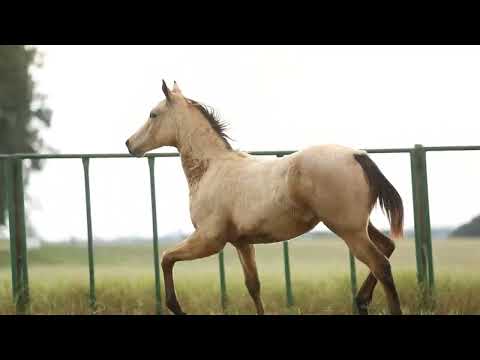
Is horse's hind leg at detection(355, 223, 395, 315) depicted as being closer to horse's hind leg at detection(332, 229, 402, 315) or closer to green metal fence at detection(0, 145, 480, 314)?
horse's hind leg at detection(332, 229, 402, 315)

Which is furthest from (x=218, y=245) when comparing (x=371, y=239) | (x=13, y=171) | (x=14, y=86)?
(x=14, y=86)

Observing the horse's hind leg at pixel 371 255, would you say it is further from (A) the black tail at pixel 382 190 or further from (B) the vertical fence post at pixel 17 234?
(B) the vertical fence post at pixel 17 234

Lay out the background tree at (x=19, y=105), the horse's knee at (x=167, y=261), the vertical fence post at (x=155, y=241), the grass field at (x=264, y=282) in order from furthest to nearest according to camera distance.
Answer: the background tree at (x=19, y=105), the vertical fence post at (x=155, y=241), the grass field at (x=264, y=282), the horse's knee at (x=167, y=261)

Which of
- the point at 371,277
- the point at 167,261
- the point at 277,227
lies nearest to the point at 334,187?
the point at 277,227

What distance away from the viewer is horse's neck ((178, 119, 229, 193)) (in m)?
5.21

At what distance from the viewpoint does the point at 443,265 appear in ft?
18.7

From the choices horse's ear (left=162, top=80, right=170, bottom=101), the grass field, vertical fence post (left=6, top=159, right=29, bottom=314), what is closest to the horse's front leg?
the grass field

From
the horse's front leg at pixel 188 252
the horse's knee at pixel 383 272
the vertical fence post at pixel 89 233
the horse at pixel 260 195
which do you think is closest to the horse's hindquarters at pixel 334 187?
the horse at pixel 260 195

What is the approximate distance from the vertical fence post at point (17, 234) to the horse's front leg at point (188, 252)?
4.44ft

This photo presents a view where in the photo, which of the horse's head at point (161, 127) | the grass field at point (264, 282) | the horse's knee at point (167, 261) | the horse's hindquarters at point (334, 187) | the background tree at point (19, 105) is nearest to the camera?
the horse's hindquarters at point (334, 187)

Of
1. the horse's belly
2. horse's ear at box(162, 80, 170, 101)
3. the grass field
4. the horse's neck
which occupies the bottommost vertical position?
the grass field

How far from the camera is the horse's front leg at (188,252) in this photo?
4.92m

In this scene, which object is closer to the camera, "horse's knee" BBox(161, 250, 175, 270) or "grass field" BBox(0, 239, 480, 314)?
"horse's knee" BBox(161, 250, 175, 270)

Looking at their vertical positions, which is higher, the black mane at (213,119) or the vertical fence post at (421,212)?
the black mane at (213,119)
